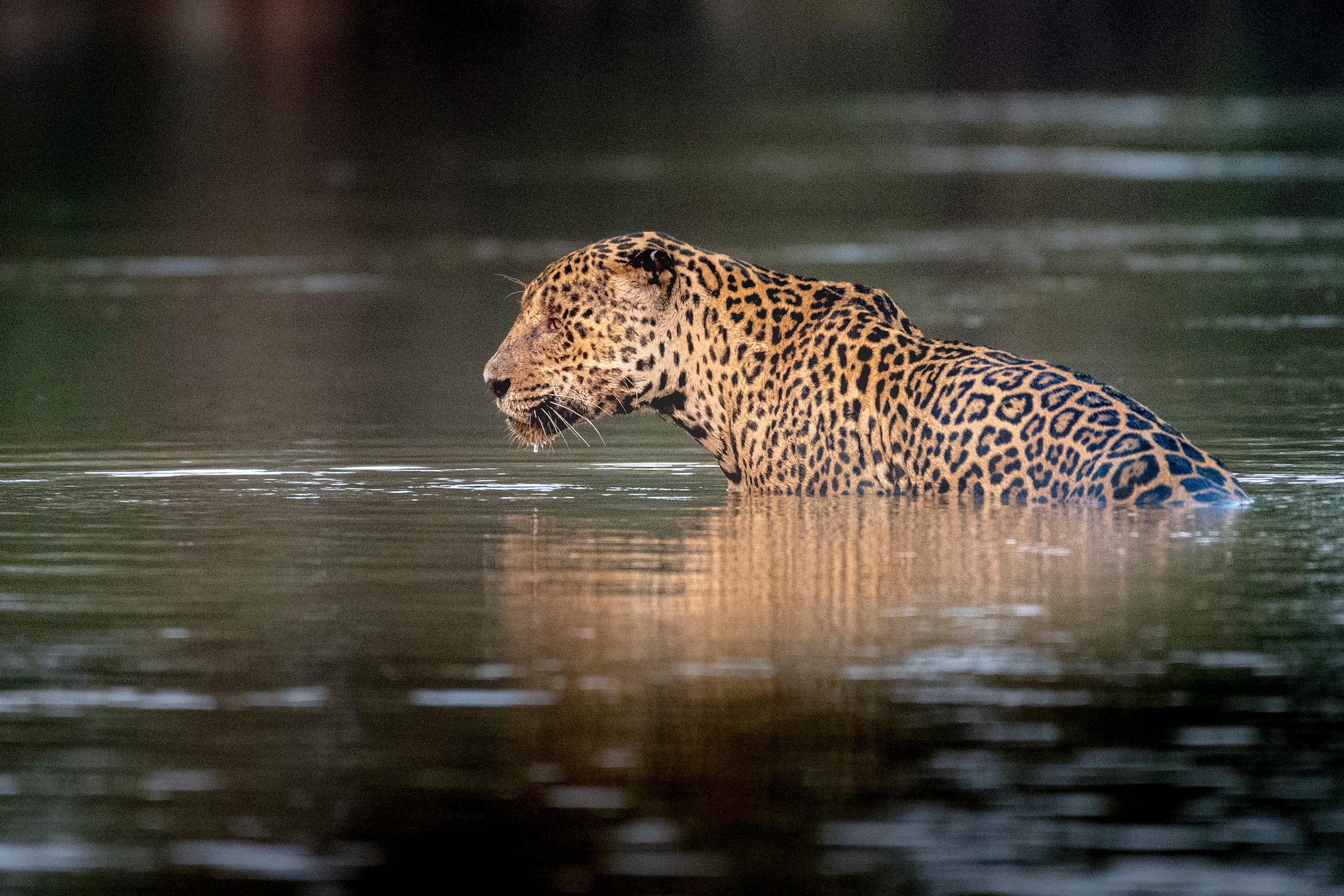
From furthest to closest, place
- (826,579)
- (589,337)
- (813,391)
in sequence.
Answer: (589,337) < (813,391) < (826,579)

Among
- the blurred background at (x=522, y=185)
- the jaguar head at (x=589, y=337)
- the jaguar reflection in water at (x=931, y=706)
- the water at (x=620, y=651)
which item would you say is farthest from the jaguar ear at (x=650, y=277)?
the blurred background at (x=522, y=185)

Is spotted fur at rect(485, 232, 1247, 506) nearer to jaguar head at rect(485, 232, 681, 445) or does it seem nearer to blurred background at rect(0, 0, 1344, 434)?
jaguar head at rect(485, 232, 681, 445)

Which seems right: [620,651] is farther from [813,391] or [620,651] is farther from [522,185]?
[522,185]

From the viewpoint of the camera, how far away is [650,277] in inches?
453

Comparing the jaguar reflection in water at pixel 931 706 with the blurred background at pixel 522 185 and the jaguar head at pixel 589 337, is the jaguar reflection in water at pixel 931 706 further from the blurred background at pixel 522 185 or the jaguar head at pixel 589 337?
the blurred background at pixel 522 185

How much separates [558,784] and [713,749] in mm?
489

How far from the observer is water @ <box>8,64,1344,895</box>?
625 centimetres

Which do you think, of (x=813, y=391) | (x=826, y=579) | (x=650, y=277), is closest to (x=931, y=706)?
(x=826, y=579)

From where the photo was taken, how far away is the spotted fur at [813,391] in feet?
35.1

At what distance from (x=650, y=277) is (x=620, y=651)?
11.4ft

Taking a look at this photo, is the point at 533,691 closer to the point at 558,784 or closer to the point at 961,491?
the point at 558,784

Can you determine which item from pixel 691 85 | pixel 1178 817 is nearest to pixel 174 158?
pixel 691 85

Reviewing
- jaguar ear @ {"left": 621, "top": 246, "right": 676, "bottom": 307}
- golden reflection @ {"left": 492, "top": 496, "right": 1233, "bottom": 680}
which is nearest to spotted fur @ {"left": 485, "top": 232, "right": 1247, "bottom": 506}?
jaguar ear @ {"left": 621, "top": 246, "right": 676, "bottom": 307}

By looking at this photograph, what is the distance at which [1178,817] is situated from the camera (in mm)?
6414
